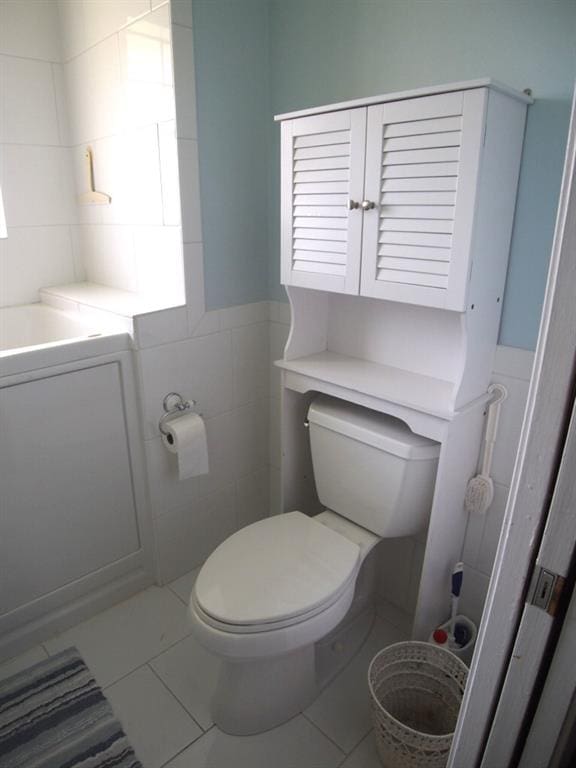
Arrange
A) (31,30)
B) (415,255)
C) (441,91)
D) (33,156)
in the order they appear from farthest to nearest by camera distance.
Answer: (33,156) → (31,30) → (415,255) → (441,91)

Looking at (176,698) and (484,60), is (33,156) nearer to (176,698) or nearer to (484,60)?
(484,60)

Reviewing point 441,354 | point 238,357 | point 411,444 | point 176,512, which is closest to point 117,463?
point 176,512

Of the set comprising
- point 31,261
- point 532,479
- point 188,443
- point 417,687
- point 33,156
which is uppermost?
point 33,156

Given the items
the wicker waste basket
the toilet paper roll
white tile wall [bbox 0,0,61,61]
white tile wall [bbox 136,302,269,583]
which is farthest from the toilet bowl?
white tile wall [bbox 0,0,61,61]

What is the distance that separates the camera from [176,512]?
1.78 m

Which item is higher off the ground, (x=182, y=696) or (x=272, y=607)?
(x=272, y=607)

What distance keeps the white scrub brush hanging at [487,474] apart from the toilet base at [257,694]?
0.58 metres

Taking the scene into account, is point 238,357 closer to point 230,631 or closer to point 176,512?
point 176,512

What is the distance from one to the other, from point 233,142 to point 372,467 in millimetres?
1101

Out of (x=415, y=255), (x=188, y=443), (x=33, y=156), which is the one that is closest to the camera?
(x=415, y=255)

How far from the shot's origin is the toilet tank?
1.29 metres

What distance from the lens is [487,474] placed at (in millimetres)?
1348

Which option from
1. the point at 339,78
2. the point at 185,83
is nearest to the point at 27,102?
the point at 185,83

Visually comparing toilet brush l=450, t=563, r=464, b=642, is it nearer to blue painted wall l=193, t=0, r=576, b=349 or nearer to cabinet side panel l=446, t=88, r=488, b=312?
blue painted wall l=193, t=0, r=576, b=349
